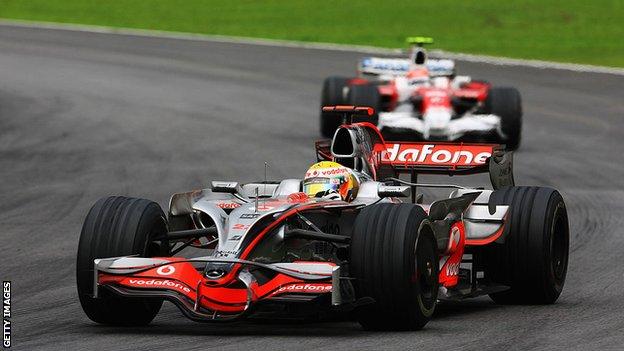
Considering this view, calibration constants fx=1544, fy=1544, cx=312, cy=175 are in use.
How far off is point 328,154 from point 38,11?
3701 cm

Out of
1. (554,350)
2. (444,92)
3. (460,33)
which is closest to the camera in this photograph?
(554,350)

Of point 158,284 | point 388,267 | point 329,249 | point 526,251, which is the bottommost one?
point 526,251

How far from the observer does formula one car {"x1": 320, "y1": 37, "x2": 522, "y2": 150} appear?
2594cm

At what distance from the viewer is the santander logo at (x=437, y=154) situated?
13727 millimetres

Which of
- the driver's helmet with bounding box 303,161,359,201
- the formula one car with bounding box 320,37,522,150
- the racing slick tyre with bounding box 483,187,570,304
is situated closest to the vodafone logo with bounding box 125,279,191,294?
the driver's helmet with bounding box 303,161,359,201

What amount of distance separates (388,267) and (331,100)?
→ 59.3ft

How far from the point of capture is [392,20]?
46.7m

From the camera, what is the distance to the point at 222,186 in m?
12.2

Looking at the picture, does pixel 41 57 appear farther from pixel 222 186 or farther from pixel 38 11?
pixel 222 186

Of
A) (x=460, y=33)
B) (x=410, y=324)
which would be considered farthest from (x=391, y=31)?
(x=410, y=324)

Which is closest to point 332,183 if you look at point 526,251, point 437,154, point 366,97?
point 526,251

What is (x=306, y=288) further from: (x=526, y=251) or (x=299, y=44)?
(x=299, y=44)

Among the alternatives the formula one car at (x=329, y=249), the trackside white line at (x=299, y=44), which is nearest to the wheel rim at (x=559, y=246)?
the formula one car at (x=329, y=249)

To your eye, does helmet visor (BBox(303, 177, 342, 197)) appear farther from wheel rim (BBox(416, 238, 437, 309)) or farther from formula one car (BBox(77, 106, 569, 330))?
wheel rim (BBox(416, 238, 437, 309))
